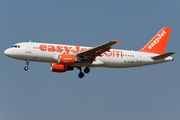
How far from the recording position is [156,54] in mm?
45062

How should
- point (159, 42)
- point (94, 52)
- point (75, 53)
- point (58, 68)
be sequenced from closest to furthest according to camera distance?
point (94, 52) → point (75, 53) → point (58, 68) → point (159, 42)

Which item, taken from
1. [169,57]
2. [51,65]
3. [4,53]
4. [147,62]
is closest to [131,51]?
[147,62]

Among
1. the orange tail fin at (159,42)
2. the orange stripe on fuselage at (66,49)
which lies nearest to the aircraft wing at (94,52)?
the orange stripe on fuselage at (66,49)

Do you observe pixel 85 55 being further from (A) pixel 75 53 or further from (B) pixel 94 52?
(A) pixel 75 53

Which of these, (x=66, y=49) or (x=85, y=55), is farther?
(x=66, y=49)

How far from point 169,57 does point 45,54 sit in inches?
697

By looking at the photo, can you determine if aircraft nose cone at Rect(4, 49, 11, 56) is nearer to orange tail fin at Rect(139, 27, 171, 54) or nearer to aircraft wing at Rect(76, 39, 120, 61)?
aircraft wing at Rect(76, 39, 120, 61)

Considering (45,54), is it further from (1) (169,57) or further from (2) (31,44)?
(1) (169,57)

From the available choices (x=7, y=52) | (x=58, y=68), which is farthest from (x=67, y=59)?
(x=7, y=52)

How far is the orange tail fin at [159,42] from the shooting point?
151ft

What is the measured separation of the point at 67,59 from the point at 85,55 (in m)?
2.54

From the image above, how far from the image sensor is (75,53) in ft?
134

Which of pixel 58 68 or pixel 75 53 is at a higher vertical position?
pixel 75 53

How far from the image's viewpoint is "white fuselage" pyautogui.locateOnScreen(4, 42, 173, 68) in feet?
131
